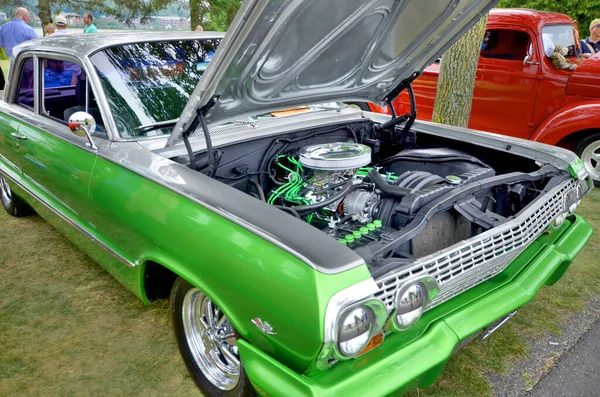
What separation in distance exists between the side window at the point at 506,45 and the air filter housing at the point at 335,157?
152 inches

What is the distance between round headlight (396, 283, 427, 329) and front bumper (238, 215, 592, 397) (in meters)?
0.10

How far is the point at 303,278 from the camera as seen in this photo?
1.54 metres

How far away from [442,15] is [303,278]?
1869 mm

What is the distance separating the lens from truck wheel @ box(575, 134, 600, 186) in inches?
201

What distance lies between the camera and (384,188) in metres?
2.35

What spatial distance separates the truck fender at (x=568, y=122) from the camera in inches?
196

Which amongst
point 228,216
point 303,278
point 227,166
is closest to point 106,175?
point 227,166

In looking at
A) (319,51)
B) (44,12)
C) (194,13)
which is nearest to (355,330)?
(319,51)

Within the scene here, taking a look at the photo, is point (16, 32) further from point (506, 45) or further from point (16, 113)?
point (506, 45)

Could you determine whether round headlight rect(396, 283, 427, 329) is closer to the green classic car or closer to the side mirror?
the green classic car

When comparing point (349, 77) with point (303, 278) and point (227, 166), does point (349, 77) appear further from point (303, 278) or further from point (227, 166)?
point (303, 278)

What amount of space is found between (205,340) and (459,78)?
3.63 meters

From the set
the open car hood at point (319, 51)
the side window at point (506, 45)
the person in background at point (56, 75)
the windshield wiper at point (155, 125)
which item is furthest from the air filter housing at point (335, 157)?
the side window at point (506, 45)

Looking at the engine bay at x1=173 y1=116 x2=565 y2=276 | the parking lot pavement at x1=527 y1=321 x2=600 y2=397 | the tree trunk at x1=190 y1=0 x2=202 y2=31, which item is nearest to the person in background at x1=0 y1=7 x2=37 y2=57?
the tree trunk at x1=190 y1=0 x2=202 y2=31
